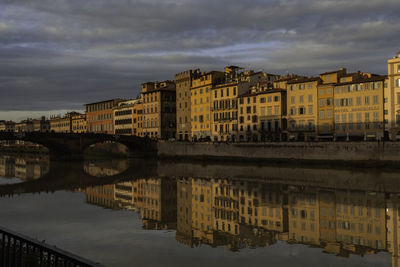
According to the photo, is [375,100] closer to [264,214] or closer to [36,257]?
[264,214]

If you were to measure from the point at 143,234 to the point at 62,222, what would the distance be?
5171 mm

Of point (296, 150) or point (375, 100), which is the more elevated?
point (375, 100)

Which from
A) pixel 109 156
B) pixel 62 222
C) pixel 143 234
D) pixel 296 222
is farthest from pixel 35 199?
pixel 109 156

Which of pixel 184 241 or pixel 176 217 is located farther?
pixel 176 217

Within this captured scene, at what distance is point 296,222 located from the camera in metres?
20.5

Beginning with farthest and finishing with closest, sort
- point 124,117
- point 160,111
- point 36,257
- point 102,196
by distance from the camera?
point 124,117, point 160,111, point 102,196, point 36,257

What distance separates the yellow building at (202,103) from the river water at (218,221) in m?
46.0

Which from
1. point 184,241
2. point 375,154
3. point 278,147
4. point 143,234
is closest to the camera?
point 184,241

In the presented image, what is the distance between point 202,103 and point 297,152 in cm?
3163

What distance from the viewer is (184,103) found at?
3612 inches

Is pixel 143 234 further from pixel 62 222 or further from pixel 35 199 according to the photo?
pixel 35 199

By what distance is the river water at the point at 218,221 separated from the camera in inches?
586

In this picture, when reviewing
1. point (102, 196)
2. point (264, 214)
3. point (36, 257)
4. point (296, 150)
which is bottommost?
point (102, 196)

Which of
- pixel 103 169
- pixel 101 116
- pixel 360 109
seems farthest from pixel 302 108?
pixel 101 116
